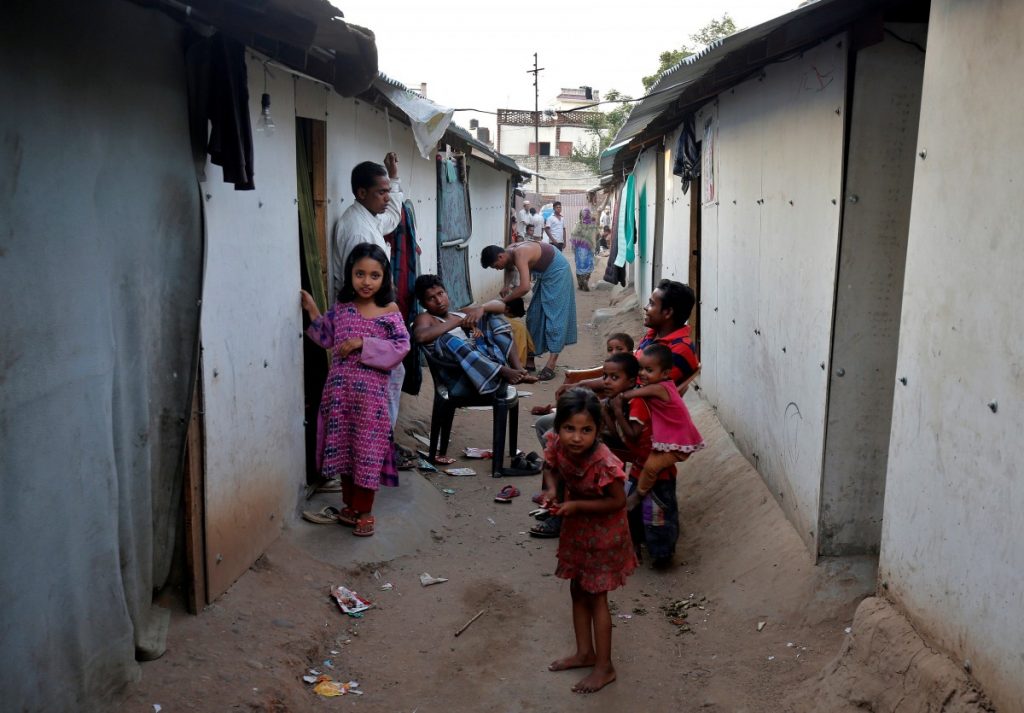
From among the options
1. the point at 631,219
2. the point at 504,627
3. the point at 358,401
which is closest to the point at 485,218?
the point at 631,219

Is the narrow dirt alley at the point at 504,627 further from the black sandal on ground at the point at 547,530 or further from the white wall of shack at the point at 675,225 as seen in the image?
the white wall of shack at the point at 675,225

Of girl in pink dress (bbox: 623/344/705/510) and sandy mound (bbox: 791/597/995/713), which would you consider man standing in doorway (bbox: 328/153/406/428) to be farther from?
sandy mound (bbox: 791/597/995/713)

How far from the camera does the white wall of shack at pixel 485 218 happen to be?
1480cm

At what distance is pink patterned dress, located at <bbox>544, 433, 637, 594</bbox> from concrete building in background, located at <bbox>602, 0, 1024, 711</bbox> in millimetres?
1000

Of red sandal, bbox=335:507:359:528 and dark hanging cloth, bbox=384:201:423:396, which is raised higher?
dark hanging cloth, bbox=384:201:423:396

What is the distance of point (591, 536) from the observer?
375 cm

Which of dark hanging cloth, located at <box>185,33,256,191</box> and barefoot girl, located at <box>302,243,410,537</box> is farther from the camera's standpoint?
barefoot girl, located at <box>302,243,410,537</box>

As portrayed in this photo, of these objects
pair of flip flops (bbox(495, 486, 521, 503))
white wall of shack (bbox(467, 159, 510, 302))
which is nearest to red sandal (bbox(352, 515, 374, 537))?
pair of flip flops (bbox(495, 486, 521, 503))

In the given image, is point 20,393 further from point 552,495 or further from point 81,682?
point 552,495

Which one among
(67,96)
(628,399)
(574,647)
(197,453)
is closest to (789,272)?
(628,399)

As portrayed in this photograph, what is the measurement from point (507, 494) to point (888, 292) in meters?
3.18

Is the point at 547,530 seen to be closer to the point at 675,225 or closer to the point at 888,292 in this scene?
the point at 888,292

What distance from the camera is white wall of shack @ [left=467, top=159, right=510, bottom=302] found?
14797mm

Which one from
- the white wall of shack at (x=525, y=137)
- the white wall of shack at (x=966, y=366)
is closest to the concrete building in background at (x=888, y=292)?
the white wall of shack at (x=966, y=366)
